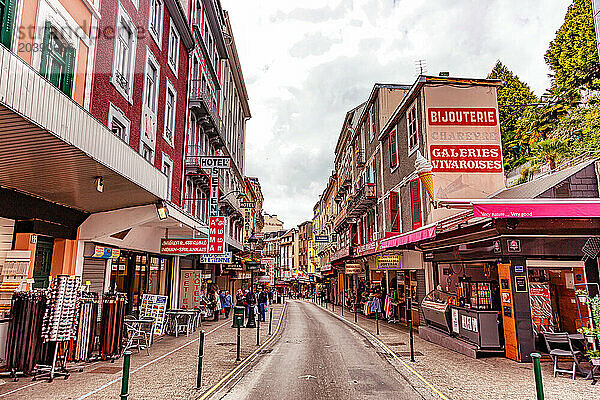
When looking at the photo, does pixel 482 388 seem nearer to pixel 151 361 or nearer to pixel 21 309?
pixel 151 361

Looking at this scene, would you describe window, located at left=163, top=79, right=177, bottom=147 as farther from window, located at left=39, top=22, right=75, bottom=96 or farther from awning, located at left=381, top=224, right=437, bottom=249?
awning, located at left=381, top=224, right=437, bottom=249

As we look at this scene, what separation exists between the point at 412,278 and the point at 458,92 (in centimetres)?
899

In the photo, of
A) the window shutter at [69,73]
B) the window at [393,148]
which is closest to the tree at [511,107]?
the window at [393,148]

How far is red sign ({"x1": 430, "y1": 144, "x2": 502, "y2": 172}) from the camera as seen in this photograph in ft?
58.3

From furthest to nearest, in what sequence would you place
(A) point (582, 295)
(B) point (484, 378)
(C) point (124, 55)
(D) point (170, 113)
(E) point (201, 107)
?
1. (E) point (201, 107)
2. (D) point (170, 113)
3. (C) point (124, 55)
4. (A) point (582, 295)
5. (B) point (484, 378)

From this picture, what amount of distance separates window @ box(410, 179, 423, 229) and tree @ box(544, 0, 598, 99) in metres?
13.8

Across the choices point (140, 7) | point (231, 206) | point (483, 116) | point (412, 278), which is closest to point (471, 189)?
point (483, 116)

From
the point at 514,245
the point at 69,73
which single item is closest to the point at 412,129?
the point at 514,245

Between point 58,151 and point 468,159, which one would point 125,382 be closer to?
point 58,151

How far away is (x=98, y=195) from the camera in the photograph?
10070 millimetres

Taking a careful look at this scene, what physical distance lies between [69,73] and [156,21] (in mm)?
7921

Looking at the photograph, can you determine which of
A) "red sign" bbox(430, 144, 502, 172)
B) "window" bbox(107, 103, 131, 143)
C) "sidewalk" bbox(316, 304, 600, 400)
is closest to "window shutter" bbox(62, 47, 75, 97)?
"window" bbox(107, 103, 131, 143)

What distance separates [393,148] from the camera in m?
22.9

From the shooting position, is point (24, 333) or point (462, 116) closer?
point (24, 333)
